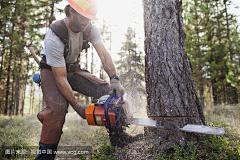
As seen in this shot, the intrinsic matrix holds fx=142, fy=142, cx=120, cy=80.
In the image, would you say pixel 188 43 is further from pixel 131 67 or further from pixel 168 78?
pixel 168 78

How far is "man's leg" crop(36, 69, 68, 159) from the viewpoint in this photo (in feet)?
6.71

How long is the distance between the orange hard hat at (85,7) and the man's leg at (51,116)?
3.81ft

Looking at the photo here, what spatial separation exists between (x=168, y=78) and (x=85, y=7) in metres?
1.64

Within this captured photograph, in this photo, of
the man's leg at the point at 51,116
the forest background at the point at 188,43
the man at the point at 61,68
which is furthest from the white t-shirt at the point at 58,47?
the forest background at the point at 188,43

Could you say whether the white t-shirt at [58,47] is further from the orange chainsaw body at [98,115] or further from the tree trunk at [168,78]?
the tree trunk at [168,78]

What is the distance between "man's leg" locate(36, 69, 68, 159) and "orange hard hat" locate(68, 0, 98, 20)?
116 cm

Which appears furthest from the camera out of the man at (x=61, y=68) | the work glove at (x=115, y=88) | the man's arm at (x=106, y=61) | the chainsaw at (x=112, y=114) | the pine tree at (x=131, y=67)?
the pine tree at (x=131, y=67)

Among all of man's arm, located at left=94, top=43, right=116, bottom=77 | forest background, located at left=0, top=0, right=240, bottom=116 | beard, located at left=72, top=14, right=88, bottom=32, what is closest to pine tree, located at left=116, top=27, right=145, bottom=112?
forest background, located at left=0, top=0, right=240, bottom=116

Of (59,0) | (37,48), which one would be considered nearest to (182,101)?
(59,0)

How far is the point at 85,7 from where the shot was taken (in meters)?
2.07

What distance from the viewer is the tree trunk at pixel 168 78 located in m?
2.11

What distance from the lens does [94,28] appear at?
100 inches

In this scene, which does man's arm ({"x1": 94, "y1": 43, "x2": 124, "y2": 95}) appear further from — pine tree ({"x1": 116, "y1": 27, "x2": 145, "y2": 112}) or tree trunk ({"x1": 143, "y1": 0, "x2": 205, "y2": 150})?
pine tree ({"x1": 116, "y1": 27, "x2": 145, "y2": 112})

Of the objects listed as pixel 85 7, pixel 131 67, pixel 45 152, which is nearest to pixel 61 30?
pixel 85 7
